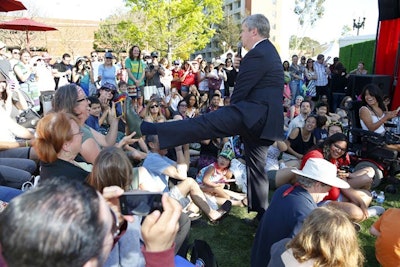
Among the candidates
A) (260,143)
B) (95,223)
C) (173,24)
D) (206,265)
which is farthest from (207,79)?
(173,24)

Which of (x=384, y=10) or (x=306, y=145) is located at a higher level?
(x=384, y=10)

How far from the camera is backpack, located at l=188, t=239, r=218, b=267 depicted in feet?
8.25

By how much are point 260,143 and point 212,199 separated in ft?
4.26

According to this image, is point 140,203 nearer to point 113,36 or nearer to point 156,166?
point 156,166

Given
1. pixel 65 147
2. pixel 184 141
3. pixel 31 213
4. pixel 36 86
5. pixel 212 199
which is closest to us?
pixel 31 213

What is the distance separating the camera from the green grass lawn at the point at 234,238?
10.3ft

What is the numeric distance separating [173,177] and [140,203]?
2.51m

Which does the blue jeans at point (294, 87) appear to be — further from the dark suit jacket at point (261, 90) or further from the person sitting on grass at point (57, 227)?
the person sitting on grass at point (57, 227)

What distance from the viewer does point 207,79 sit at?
9.78 m

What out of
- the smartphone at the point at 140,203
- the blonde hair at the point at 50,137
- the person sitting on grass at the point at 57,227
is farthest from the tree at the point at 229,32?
the person sitting on grass at the point at 57,227

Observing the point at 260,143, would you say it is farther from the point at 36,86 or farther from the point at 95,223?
the point at 36,86

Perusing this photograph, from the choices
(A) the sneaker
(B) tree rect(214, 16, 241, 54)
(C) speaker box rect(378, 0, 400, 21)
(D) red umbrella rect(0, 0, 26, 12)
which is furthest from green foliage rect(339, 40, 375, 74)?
(B) tree rect(214, 16, 241, 54)

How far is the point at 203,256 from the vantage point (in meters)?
2.56

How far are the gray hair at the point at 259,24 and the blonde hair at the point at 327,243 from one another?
1.89m
